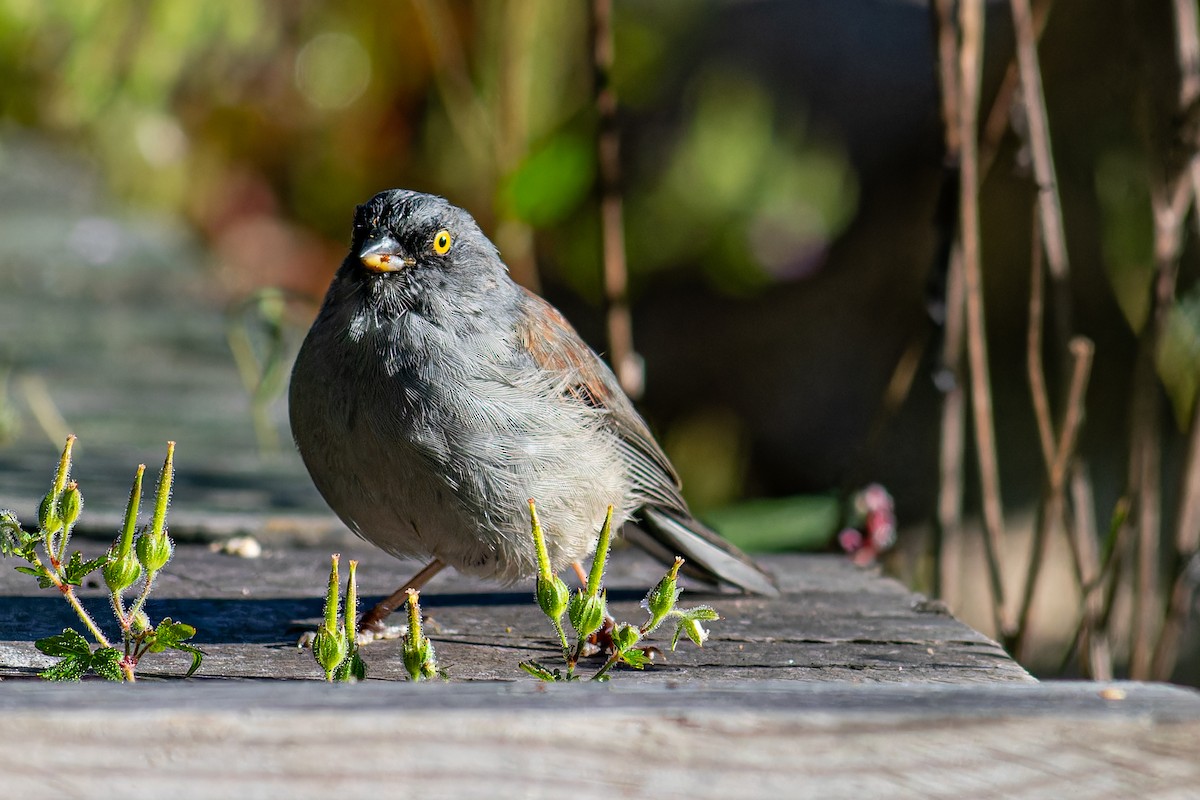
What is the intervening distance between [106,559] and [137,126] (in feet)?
23.0

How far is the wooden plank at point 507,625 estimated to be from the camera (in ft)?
9.79

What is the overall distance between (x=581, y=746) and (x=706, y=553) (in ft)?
6.45

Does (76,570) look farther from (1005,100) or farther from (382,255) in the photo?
(1005,100)

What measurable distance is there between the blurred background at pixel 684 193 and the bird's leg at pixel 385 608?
3.53 meters

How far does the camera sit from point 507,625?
11.4ft

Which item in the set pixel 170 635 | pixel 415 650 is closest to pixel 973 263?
pixel 415 650

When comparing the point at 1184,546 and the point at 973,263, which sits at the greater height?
the point at 973,263

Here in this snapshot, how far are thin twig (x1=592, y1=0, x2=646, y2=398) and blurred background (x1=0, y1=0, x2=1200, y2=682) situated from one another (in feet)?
7.49

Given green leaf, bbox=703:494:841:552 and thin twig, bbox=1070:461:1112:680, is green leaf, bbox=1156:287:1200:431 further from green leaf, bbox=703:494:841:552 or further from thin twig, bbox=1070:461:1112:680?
green leaf, bbox=703:494:841:552

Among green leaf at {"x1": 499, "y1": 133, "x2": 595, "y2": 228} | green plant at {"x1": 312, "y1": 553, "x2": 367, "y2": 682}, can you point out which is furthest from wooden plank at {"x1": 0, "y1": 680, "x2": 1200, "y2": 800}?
green leaf at {"x1": 499, "y1": 133, "x2": 595, "y2": 228}

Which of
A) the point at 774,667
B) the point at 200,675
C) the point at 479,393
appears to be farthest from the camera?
the point at 479,393

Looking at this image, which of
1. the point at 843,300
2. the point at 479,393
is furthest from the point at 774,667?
the point at 843,300

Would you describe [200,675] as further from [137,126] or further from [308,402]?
[137,126]

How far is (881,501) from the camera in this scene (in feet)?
15.7
